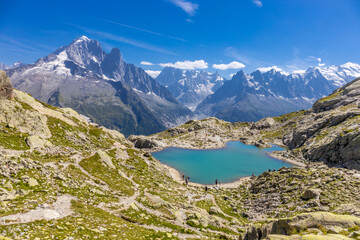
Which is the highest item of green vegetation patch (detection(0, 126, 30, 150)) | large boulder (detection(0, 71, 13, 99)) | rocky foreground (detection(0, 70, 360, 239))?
large boulder (detection(0, 71, 13, 99))

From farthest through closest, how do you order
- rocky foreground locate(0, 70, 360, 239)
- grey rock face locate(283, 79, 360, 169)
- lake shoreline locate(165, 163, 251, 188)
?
grey rock face locate(283, 79, 360, 169) → lake shoreline locate(165, 163, 251, 188) → rocky foreground locate(0, 70, 360, 239)

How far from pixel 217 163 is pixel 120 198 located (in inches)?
3709

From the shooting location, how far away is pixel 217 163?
396 ft

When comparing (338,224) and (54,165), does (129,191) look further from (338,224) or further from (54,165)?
(338,224)

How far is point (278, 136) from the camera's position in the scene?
197 metres

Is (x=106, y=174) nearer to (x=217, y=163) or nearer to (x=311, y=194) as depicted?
(x=311, y=194)

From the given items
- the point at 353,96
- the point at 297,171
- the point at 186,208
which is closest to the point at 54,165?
the point at 186,208

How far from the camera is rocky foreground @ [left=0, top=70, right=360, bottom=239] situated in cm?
1902

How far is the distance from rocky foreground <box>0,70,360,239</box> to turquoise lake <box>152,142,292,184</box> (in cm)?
3279

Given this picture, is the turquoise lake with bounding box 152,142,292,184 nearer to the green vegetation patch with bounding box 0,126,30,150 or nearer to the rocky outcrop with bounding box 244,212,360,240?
the green vegetation patch with bounding box 0,126,30,150

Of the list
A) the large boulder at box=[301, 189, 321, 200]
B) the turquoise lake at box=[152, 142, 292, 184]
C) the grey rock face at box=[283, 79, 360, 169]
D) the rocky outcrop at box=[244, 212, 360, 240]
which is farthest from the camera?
the turquoise lake at box=[152, 142, 292, 184]

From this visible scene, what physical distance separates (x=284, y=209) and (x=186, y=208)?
21917 millimetres

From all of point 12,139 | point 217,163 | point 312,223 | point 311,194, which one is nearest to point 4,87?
point 12,139

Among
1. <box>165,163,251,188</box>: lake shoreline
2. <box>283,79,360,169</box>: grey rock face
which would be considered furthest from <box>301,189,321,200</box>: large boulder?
<box>283,79,360,169</box>: grey rock face
